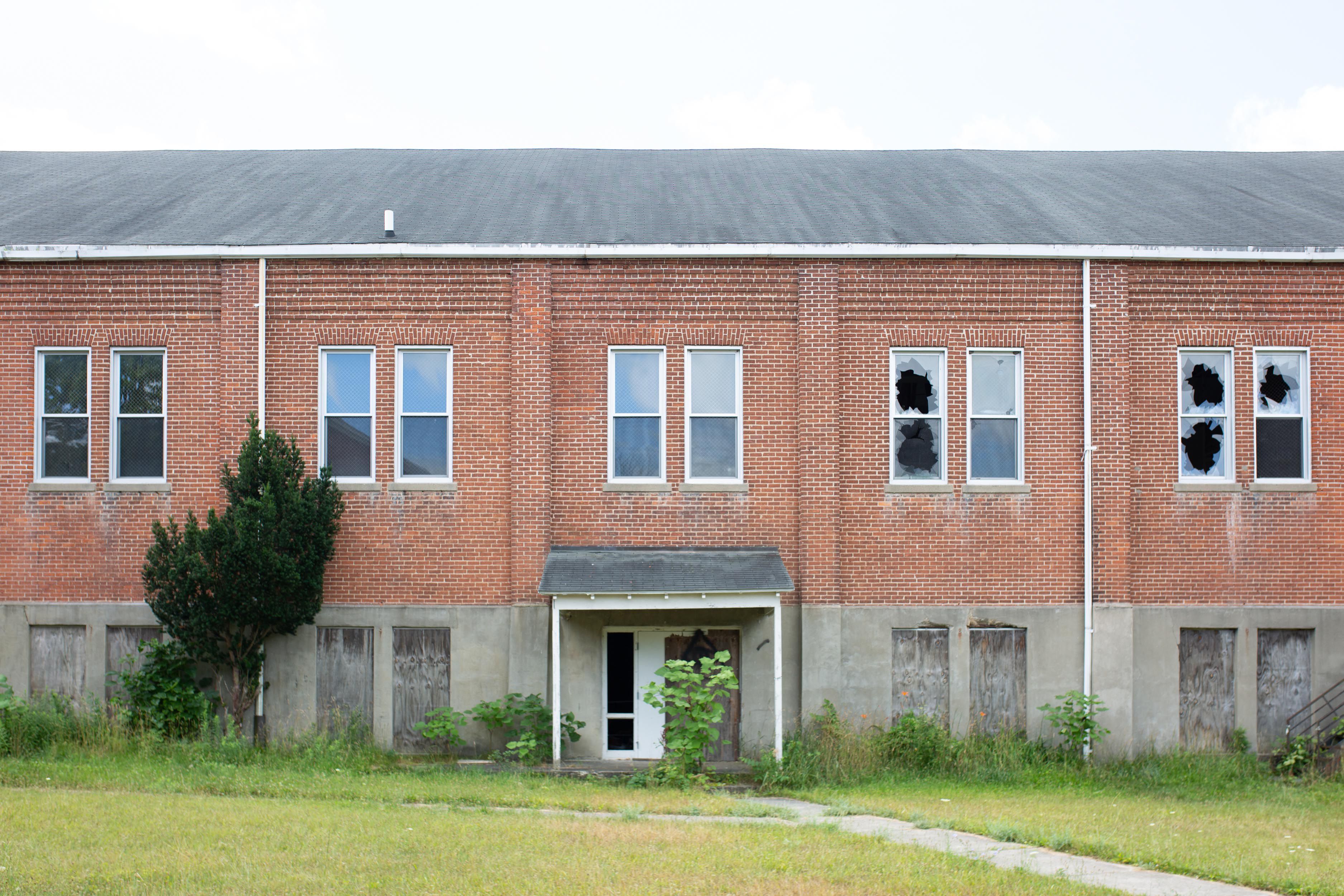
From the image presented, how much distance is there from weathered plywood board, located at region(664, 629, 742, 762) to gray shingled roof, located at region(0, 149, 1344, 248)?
5842 mm

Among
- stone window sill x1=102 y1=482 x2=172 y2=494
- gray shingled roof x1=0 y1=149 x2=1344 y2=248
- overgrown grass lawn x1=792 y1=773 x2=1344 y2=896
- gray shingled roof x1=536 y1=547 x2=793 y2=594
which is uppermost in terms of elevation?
gray shingled roof x1=0 y1=149 x2=1344 y2=248

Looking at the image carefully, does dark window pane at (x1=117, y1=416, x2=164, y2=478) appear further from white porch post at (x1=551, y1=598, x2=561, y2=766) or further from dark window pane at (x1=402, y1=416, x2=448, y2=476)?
white porch post at (x1=551, y1=598, x2=561, y2=766)

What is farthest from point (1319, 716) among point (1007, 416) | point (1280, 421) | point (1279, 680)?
point (1007, 416)

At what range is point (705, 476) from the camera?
15.9m

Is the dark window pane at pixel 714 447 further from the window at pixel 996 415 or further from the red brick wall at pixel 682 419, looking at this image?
the window at pixel 996 415

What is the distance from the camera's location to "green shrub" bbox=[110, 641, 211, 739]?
14.9 m

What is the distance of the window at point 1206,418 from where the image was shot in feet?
52.7

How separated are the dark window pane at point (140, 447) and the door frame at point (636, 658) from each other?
7149 mm

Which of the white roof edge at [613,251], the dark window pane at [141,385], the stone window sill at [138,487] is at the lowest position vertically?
the stone window sill at [138,487]

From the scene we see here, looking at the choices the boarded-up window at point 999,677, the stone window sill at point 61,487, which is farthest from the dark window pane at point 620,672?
the stone window sill at point 61,487

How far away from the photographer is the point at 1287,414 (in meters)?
16.1

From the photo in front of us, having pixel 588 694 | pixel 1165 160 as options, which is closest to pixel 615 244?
pixel 588 694

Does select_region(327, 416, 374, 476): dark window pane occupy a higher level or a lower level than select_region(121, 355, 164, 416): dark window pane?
lower

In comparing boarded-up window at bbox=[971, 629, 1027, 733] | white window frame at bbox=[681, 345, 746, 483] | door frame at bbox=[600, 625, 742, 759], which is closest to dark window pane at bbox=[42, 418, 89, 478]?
door frame at bbox=[600, 625, 742, 759]
